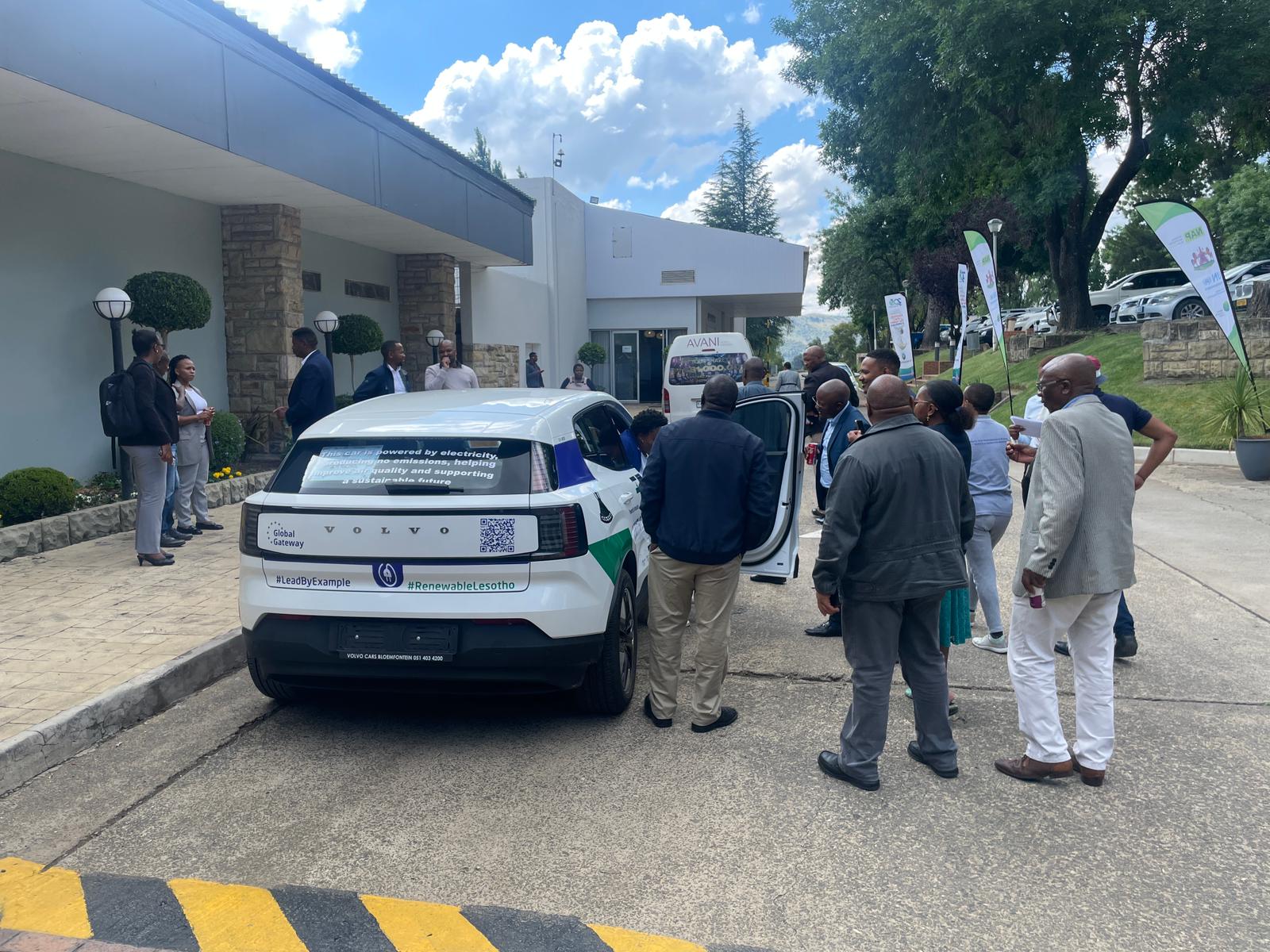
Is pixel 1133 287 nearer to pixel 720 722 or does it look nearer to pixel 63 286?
pixel 63 286

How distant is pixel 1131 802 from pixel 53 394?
1052cm

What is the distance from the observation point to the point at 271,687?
4.82 m

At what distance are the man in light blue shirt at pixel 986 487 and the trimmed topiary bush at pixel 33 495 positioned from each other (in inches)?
316

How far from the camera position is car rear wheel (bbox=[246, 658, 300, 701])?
4703mm

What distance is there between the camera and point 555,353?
94.2ft

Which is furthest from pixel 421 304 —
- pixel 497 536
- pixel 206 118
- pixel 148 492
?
pixel 497 536

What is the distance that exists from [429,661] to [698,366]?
13.4m

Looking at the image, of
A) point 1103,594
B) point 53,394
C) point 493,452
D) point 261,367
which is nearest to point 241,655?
point 493,452

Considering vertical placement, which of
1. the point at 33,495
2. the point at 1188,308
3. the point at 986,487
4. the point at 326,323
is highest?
the point at 1188,308

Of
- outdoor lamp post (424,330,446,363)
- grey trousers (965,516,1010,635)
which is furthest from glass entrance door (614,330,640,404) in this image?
grey trousers (965,516,1010,635)

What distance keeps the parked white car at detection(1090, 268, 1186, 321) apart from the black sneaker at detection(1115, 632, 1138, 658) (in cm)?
2605

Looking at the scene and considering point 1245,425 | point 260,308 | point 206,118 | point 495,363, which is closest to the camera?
point 206,118

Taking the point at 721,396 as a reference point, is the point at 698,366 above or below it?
above

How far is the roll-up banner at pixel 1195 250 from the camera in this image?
39.3 feet
